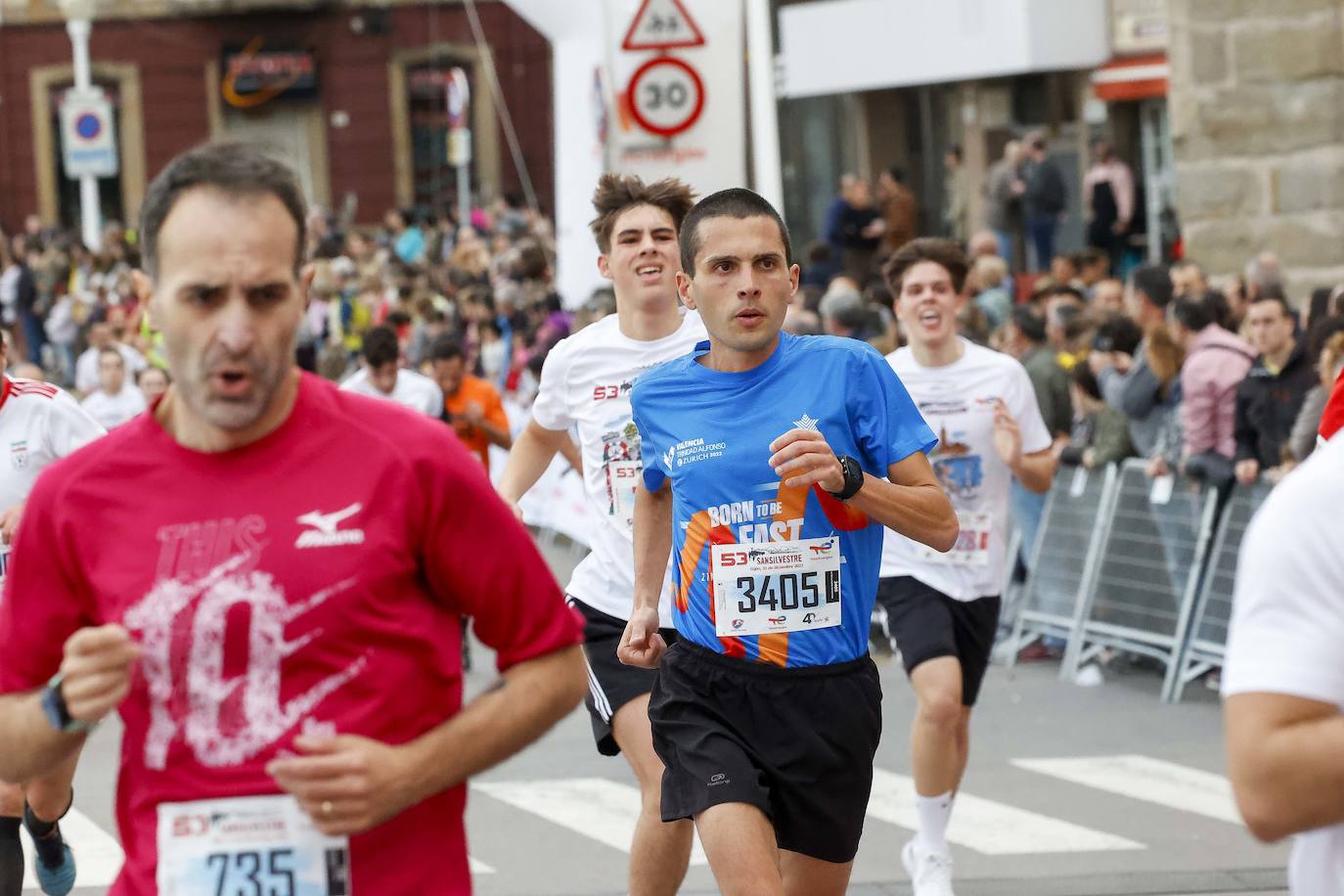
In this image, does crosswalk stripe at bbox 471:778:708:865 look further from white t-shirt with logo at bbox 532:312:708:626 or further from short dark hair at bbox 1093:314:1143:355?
short dark hair at bbox 1093:314:1143:355

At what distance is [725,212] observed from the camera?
5621 mm

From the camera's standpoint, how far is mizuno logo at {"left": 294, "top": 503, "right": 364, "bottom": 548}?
3.20m

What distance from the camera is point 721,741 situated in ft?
17.8

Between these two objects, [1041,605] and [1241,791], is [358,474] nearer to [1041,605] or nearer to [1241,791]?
[1241,791]

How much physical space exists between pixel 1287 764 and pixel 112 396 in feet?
52.1

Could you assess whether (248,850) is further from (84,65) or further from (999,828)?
(84,65)

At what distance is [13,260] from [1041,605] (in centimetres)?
2533

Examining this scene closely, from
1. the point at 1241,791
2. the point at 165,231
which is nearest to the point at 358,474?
the point at 165,231

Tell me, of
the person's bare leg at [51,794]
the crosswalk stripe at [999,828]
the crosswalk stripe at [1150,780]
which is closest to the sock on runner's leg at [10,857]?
the person's bare leg at [51,794]

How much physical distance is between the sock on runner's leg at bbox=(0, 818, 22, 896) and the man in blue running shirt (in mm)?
2323

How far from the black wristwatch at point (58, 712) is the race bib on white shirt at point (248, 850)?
0.18 meters

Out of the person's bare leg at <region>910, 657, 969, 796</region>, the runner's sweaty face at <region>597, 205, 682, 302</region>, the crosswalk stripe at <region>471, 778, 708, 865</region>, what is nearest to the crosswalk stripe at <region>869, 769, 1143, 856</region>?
the crosswalk stripe at <region>471, 778, 708, 865</region>

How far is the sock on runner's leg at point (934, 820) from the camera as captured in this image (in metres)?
7.50

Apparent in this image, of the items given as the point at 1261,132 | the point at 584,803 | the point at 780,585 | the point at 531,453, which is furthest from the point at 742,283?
the point at 1261,132
